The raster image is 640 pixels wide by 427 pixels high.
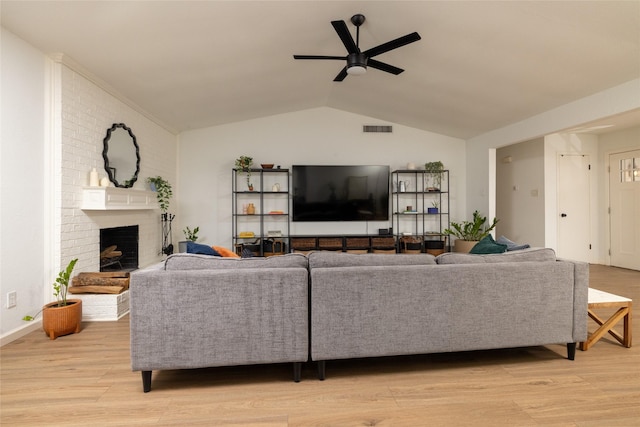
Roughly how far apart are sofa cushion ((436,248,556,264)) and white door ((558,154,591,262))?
445 centimetres

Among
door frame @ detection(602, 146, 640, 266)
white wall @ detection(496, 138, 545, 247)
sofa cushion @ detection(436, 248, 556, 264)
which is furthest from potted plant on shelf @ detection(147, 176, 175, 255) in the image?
door frame @ detection(602, 146, 640, 266)

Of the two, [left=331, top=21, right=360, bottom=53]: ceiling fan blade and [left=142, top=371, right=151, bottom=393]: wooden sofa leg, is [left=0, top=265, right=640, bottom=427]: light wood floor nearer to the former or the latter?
[left=142, top=371, right=151, bottom=393]: wooden sofa leg

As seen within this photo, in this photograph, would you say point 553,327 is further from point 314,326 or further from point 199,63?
point 199,63

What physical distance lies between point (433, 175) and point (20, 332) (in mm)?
6223

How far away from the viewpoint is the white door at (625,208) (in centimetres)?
550

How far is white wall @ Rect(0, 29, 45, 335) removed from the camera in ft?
8.54

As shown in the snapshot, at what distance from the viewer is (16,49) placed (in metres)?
2.71

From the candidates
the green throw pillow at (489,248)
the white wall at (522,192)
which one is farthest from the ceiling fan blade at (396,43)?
the white wall at (522,192)

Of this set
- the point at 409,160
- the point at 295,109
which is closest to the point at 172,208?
the point at 295,109

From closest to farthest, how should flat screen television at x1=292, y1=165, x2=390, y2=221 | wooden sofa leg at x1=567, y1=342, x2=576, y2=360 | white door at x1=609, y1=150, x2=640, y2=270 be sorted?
1. wooden sofa leg at x1=567, y1=342, x2=576, y2=360
2. white door at x1=609, y1=150, x2=640, y2=270
3. flat screen television at x1=292, y1=165, x2=390, y2=221

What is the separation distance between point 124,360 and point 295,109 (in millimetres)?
4981

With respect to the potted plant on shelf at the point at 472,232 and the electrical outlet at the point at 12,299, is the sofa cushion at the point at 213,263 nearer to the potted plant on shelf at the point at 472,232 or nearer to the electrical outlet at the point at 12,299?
the electrical outlet at the point at 12,299

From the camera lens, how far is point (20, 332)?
8.93 feet

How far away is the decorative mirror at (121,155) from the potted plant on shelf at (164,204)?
19.8 inches
